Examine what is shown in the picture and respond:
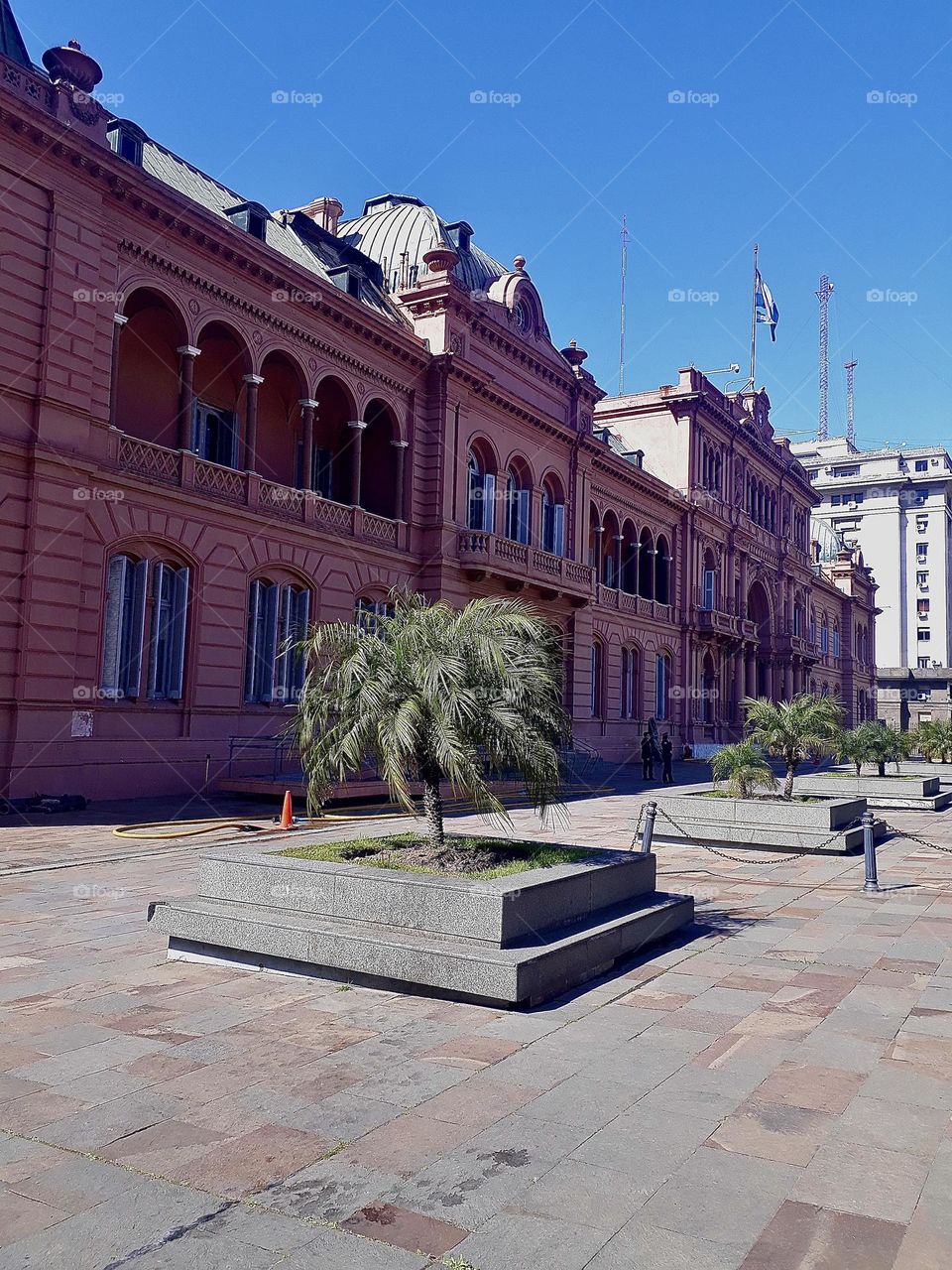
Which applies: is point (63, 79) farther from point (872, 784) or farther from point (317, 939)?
point (872, 784)

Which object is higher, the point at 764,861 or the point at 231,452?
the point at 231,452

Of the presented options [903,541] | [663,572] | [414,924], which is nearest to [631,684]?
[663,572]

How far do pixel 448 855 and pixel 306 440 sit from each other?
17.8 m

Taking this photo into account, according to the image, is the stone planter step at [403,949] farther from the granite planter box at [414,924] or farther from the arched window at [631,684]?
the arched window at [631,684]

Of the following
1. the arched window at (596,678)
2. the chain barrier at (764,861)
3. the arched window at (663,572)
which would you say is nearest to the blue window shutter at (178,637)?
the chain barrier at (764,861)

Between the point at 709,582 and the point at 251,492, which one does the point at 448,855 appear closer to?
the point at 251,492

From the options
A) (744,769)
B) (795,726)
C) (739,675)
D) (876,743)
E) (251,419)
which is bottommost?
(744,769)

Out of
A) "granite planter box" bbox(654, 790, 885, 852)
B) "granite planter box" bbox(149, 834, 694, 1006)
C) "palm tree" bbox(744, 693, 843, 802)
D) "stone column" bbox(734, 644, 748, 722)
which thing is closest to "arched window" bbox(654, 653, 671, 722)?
"stone column" bbox(734, 644, 748, 722)

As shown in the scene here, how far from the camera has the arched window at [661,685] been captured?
145 feet

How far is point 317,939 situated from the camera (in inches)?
294

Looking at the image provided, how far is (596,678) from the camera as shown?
3941 centimetres

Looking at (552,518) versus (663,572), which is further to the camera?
(663,572)

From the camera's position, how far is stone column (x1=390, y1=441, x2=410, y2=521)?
2836cm

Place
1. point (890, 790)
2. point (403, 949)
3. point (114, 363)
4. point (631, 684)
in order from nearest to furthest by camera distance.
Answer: point (403, 949) → point (114, 363) → point (890, 790) → point (631, 684)
